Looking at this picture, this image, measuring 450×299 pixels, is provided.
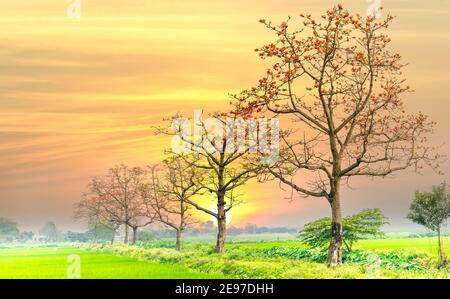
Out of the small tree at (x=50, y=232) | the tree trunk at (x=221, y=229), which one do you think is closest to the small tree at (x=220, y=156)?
the tree trunk at (x=221, y=229)

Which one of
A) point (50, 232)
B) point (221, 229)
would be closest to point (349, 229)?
point (221, 229)

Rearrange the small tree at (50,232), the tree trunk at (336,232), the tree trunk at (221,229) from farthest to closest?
1. the small tree at (50,232)
2. the tree trunk at (221,229)
3. the tree trunk at (336,232)

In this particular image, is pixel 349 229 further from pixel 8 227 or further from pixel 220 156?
pixel 8 227

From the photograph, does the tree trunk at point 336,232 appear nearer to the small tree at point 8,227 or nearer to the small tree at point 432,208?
the small tree at point 432,208

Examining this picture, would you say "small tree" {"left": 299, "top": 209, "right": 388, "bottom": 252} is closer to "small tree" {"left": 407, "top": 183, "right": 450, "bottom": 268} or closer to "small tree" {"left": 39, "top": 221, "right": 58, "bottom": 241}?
"small tree" {"left": 407, "top": 183, "right": 450, "bottom": 268}

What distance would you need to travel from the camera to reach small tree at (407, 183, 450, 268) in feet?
132

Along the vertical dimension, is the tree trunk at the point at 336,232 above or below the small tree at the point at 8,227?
below

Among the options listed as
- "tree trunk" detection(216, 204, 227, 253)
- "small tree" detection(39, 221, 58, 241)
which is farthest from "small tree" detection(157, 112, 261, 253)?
"small tree" detection(39, 221, 58, 241)

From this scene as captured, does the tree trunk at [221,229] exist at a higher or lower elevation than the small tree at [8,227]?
lower

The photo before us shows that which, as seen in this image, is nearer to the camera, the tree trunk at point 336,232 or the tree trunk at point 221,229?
the tree trunk at point 336,232

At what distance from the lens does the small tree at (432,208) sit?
40344 mm

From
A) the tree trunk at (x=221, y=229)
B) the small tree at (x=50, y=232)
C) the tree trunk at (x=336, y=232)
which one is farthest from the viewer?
the small tree at (x=50, y=232)

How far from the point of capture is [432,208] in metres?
40.5

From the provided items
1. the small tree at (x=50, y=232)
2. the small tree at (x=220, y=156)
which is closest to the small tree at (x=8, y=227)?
the small tree at (x=50, y=232)
